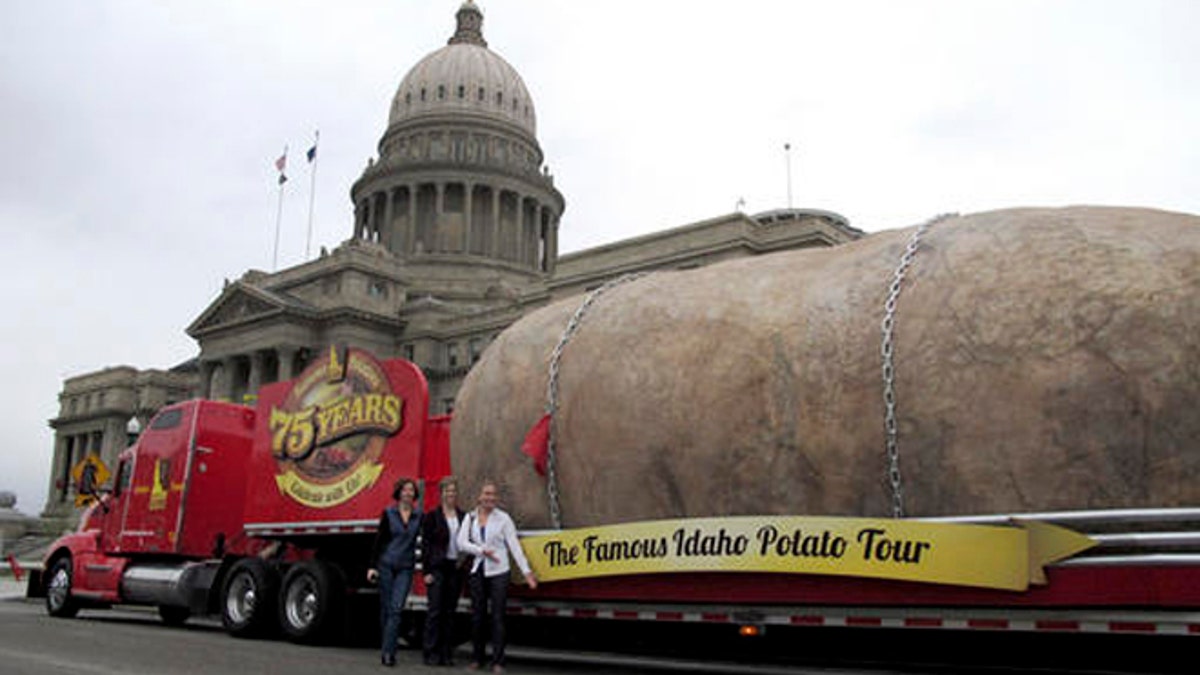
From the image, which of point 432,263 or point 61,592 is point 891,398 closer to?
point 61,592

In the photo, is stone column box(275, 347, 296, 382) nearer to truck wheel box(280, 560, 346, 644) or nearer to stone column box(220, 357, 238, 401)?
stone column box(220, 357, 238, 401)

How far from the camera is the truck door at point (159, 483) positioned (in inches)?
610

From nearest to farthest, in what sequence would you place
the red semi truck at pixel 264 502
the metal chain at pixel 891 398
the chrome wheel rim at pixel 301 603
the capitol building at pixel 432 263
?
the metal chain at pixel 891 398
the red semi truck at pixel 264 502
the chrome wheel rim at pixel 301 603
the capitol building at pixel 432 263

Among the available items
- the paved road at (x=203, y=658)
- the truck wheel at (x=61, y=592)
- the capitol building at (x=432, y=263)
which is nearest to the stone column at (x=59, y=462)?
the capitol building at (x=432, y=263)

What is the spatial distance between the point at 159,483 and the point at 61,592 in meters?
3.37

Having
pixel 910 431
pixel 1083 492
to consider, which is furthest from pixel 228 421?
pixel 1083 492

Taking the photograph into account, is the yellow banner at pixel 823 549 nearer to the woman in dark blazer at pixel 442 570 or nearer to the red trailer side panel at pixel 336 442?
the woman in dark blazer at pixel 442 570

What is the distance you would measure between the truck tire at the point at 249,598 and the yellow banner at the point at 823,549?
5.62 metres

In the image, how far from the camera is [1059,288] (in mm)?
6852

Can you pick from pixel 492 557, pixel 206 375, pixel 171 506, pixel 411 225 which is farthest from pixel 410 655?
pixel 411 225

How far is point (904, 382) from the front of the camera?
7156 mm

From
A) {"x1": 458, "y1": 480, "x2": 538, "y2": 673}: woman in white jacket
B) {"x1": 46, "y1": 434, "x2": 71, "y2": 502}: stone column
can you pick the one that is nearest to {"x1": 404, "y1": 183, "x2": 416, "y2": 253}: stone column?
{"x1": 46, "y1": 434, "x2": 71, "y2": 502}: stone column

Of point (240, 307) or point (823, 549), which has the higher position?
point (240, 307)

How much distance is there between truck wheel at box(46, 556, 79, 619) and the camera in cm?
1717
